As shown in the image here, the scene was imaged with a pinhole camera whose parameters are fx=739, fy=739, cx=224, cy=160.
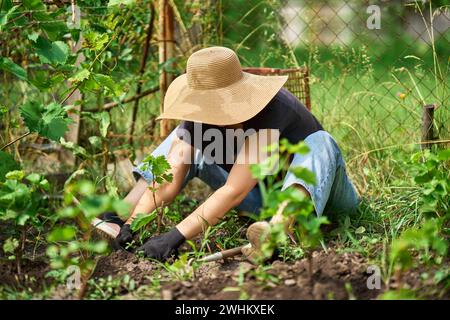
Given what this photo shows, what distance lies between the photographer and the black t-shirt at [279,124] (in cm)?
278

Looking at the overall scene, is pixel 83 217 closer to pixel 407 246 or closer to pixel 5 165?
pixel 5 165

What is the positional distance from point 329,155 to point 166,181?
2.19ft

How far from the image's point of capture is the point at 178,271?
2.41m

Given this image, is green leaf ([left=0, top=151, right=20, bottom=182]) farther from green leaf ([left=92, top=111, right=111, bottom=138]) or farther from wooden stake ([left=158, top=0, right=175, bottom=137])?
wooden stake ([left=158, top=0, right=175, bottom=137])

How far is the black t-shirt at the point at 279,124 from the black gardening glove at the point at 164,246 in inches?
18.0

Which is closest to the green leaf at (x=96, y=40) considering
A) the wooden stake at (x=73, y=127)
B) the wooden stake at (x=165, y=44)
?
the wooden stake at (x=73, y=127)

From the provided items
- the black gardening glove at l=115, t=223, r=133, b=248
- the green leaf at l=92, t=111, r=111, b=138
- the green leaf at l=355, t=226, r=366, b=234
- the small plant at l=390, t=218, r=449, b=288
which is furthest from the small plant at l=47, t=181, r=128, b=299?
the green leaf at l=355, t=226, r=366, b=234

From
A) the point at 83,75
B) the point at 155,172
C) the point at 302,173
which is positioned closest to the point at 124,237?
the point at 155,172

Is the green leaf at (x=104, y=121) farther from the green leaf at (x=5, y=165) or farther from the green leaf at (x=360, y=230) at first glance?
the green leaf at (x=360, y=230)

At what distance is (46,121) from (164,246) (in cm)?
60

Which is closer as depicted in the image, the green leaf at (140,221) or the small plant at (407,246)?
the small plant at (407,246)

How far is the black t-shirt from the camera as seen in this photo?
2781mm

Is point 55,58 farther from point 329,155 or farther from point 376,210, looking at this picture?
point 376,210
